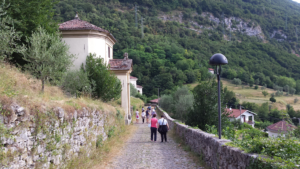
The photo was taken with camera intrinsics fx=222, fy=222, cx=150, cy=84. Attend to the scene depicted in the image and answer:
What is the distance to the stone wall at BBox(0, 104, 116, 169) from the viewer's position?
3803 mm

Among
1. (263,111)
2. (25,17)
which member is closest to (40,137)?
(25,17)

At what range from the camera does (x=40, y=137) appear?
479 centimetres

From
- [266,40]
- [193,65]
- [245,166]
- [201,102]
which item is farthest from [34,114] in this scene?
[266,40]

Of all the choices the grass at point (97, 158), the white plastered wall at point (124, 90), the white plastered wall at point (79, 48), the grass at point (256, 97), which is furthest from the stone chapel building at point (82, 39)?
the grass at point (256, 97)

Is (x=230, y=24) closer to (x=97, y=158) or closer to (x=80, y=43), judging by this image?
(x=80, y=43)

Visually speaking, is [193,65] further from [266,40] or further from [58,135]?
[58,135]

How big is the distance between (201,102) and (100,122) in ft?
19.1

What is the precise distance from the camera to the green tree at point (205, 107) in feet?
40.7

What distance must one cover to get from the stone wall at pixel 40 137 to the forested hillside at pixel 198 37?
160 ft

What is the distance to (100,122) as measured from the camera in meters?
10.6

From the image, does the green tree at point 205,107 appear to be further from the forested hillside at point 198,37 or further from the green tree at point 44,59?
the forested hillside at point 198,37

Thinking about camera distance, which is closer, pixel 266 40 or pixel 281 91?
pixel 281 91

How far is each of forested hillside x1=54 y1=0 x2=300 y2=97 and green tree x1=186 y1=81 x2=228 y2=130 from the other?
4582 centimetres

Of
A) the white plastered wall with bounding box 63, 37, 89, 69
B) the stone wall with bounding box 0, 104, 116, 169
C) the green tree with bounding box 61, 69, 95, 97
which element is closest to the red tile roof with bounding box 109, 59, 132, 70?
the white plastered wall with bounding box 63, 37, 89, 69
